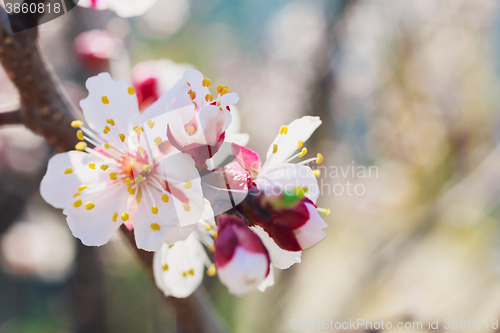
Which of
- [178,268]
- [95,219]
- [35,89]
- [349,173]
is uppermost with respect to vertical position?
[35,89]

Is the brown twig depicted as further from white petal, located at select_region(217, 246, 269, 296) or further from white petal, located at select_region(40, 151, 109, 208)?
white petal, located at select_region(217, 246, 269, 296)

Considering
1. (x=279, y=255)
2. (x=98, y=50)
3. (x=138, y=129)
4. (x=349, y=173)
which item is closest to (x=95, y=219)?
(x=138, y=129)

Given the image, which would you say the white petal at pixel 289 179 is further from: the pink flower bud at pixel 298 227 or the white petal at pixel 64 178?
the white petal at pixel 64 178

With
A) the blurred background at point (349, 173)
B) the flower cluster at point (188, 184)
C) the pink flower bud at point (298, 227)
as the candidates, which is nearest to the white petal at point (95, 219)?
the flower cluster at point (188, 184)

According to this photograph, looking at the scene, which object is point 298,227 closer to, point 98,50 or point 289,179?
point 289,179

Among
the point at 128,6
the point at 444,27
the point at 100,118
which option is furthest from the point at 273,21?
the point at 100,118
